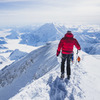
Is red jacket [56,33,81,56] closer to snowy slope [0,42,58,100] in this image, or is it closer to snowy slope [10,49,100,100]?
snowy slope [10,49,100,100]

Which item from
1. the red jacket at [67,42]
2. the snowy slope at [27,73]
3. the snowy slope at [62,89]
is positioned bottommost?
the snowy slope at [27,73]

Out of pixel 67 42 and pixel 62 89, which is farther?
pixel 67 42

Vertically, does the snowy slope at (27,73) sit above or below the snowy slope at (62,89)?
below

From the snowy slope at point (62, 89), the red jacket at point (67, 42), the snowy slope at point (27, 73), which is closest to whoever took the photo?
the snowy slope at point (62, 89)

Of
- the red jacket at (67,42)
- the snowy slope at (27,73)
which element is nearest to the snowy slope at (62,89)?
the red jacket at (67,42)

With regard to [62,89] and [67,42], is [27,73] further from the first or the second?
[67,42]

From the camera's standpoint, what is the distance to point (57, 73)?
952 cm

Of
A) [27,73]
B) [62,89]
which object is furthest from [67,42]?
[27,73]

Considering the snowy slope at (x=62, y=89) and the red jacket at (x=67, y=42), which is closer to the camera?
the snowy slope at (x=62, y=89)

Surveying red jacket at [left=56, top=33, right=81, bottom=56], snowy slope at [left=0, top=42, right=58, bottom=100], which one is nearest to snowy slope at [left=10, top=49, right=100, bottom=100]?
red jacket at [left=56, top=33, right=81, bottom=56]

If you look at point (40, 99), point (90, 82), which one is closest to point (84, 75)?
point (90, 82)

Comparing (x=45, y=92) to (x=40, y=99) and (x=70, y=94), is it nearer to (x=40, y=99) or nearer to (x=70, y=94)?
(x=40, y=99)

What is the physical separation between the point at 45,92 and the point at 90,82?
3460 millimetres

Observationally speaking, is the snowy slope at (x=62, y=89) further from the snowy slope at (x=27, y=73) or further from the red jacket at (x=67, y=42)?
the snowy slope at (x=27, y=73)
